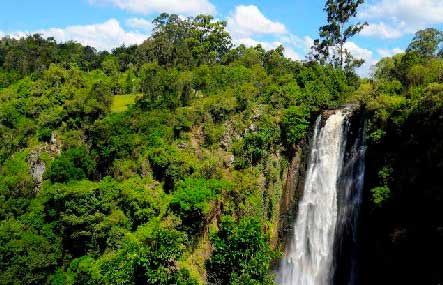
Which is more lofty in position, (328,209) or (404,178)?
(404,178)

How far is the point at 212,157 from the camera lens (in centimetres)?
2853

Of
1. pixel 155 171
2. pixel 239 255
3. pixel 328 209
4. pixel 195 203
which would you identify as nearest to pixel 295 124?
pixel 328 209

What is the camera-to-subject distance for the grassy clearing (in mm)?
36756

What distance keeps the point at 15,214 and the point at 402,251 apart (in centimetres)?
2451

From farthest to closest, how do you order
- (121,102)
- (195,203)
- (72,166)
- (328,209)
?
(121,102) < (72,166) < (328,209) < (195,203)

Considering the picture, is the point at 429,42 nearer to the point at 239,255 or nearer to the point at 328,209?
the point at 328,209

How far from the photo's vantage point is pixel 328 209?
25.9m

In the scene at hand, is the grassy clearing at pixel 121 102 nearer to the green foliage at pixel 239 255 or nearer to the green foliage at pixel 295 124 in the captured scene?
the green foliage at pixel 295 124

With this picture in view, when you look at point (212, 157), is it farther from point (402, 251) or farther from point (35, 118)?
point (35, 118)

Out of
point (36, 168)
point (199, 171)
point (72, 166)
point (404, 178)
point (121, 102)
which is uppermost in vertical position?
point (121, 102)

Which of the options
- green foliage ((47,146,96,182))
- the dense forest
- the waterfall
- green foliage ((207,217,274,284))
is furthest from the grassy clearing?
the waterfall

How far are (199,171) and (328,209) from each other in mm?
8118

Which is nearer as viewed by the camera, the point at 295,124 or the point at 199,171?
the point at 199,171

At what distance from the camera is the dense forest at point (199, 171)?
2142cm
